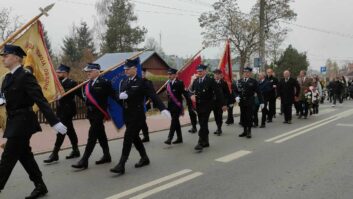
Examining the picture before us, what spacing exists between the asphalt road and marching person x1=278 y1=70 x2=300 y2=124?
400cm

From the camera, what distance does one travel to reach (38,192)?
17.1ft

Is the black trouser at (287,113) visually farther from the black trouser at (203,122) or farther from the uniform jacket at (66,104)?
the uniform jacket at (66,104)

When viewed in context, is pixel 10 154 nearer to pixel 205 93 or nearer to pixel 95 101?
pixel 95 101

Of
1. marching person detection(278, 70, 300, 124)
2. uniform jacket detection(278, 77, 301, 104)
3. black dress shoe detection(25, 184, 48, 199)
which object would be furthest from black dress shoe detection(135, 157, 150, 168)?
uniform jacket detection(278, 77, 301, 104)

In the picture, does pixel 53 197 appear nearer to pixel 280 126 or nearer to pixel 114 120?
pixel 114 120

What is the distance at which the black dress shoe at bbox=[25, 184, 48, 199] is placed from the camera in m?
5.13

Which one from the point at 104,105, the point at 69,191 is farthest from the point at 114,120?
the point at 69,191

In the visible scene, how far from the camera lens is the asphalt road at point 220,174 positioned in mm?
5301

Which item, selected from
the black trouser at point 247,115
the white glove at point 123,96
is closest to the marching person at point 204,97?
the black trouser at point 247,115

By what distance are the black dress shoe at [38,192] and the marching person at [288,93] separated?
384 inches

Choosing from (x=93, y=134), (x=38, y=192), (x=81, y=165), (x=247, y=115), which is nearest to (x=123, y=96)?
(x=93, y=134)

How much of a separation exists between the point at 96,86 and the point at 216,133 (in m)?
5.02

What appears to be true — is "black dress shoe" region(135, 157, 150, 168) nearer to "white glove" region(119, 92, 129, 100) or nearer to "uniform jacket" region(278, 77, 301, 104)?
"white glove" region(119, 92, 129, 100)

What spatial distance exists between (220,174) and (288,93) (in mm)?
8162
